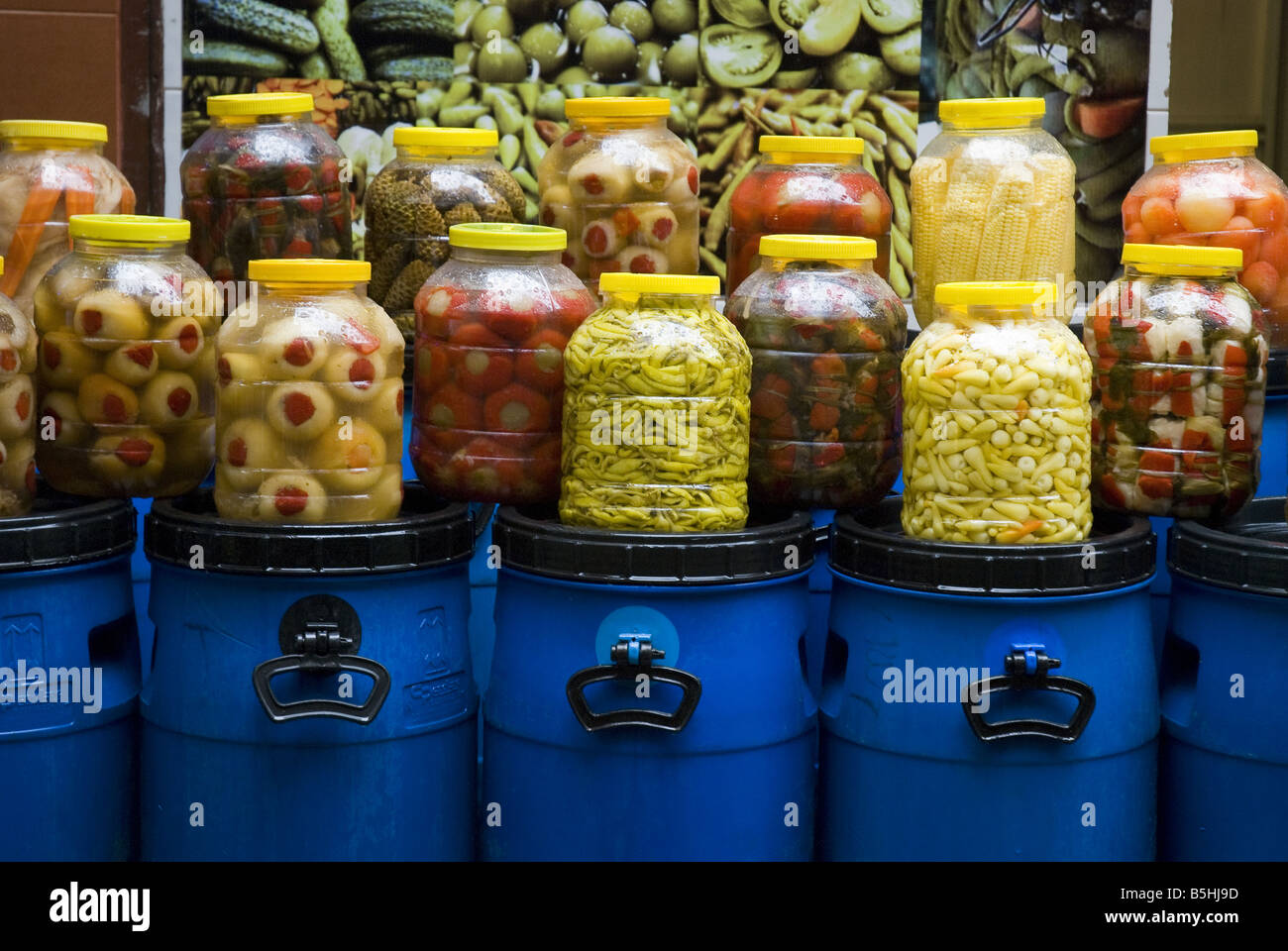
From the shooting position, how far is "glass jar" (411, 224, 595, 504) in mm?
1974

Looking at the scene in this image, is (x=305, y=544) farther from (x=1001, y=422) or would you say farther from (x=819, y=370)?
(x=1001, y=422)

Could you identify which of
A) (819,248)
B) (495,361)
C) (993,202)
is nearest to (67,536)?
(495,361)

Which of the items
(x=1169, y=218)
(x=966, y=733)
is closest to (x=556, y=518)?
(x=966, y=733)

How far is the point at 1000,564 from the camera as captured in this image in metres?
1.83

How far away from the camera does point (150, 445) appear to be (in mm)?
2029

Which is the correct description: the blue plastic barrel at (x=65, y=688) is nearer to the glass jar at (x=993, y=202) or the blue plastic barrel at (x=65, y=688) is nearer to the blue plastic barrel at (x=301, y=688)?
the blue plastic barrel at (x=301, y=688)

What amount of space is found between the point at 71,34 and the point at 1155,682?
2596 mm

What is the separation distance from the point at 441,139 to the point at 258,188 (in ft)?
0.88

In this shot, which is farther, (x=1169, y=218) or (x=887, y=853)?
(x=1169, y=218)

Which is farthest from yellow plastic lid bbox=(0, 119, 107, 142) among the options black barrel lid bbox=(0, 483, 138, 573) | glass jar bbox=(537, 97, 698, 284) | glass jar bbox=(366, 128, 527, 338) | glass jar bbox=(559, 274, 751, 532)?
glass jar bbox=(559, 274, 751, 532)

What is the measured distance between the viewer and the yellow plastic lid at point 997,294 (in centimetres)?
Answer: 189

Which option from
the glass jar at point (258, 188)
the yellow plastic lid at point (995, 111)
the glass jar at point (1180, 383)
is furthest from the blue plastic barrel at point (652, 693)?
the yellow plastic lid at point (995, 111)

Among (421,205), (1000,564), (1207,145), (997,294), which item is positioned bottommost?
(1000,564)
